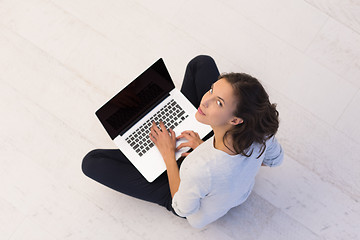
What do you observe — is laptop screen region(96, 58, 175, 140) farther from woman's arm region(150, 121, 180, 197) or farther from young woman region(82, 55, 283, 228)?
young woman region(82, 55, 283, 228)

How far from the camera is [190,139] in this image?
1317 millimetres

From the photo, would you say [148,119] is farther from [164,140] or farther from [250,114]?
[250,114]

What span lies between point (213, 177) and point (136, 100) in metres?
0.48

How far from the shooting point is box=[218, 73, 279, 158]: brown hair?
0.97 m

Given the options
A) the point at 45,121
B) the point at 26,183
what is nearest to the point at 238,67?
the point at 45,121

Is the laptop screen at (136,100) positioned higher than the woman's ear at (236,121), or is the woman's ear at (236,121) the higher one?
the woman's ear at (236,121)

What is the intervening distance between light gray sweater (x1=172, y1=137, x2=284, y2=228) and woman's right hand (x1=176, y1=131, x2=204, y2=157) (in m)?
0.22

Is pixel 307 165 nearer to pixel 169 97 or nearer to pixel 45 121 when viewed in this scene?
pixel 169 97

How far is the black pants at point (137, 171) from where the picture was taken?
139 cm

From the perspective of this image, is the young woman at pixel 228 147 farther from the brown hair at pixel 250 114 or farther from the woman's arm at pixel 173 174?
the woman's arm at pixel 173 174

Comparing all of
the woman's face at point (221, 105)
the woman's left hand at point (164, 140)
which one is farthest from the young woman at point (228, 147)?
the woman's left hand at point (164, 140)

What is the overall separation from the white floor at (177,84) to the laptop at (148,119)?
0.34 meters

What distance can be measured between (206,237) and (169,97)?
66cm

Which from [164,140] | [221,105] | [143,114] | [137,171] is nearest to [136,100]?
[143,114]
